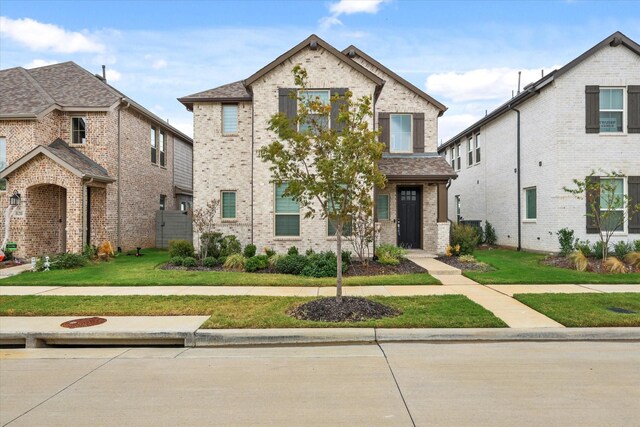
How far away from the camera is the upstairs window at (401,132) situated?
17.8 metres

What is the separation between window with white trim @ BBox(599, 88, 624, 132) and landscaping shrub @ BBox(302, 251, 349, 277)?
38.6 feet

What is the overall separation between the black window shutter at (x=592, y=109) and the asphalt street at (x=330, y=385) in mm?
12538

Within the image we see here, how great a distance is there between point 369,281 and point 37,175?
41.5ft

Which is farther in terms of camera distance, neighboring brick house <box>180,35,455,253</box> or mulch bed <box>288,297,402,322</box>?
neighboring brick house <box>180,35,455,253</box>

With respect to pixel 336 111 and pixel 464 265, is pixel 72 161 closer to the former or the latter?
pixel 336 111

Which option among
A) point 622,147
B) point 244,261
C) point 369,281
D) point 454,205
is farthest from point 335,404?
point 454,205

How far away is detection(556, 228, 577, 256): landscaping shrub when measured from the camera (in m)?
15.3

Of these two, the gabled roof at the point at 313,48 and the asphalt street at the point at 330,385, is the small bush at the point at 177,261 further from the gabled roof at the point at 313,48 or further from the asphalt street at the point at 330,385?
the asphalt street at the point at 330,385

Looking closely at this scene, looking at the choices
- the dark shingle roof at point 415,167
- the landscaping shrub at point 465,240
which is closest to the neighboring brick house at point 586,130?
the landscaping shrub at point 465,240

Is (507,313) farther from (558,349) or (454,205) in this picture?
(454,205)

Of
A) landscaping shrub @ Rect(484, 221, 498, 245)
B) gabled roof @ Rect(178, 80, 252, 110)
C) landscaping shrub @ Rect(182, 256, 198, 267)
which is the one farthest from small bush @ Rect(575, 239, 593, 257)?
gabled roof @ Rect(178, 80, 252, 110)

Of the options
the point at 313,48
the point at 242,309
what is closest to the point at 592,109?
the point at 313,48

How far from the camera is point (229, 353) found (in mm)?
6223

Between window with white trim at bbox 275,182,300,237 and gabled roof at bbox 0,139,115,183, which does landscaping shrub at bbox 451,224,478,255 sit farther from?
gabled roof at bbox 0,139,115,183
